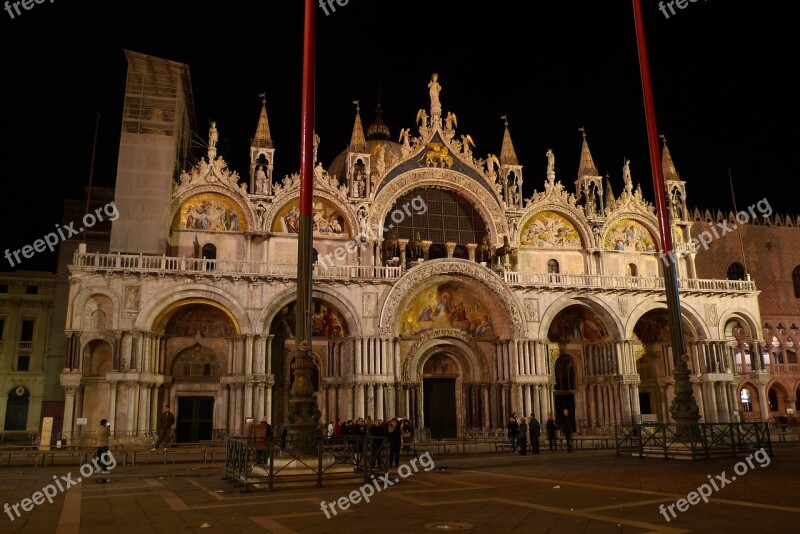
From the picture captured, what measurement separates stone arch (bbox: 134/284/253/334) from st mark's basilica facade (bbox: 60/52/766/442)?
96mm

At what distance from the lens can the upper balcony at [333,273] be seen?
30.4 m

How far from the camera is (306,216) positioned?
1572 centimetres

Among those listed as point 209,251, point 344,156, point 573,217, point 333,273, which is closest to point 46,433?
point 209,251

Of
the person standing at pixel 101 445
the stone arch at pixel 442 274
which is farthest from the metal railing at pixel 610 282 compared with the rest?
the person standing at pixel 101 445

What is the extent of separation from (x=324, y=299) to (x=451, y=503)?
21977mm

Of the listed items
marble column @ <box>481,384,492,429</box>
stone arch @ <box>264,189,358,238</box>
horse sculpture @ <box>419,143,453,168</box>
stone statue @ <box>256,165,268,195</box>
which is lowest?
marble column @ <box>481,384,492,429</box>

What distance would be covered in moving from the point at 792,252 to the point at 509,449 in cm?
3369

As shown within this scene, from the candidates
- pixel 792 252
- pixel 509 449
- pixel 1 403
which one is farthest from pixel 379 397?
pixel 792 252

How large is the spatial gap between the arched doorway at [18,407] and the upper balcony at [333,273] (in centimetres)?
2321

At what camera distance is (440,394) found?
118 feet

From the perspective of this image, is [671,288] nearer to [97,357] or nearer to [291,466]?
[291,466]

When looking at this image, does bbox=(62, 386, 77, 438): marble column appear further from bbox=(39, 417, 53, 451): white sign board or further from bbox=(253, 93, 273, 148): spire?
bbox=(253, 93, 273, 148): spire

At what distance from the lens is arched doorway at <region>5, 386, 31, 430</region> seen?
4744 centimetres

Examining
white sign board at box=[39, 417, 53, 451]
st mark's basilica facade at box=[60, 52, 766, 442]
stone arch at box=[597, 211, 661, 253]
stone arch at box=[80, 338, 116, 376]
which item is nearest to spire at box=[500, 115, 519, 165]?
st mark's basilica facade at box=[60, 52, 766, 442]
